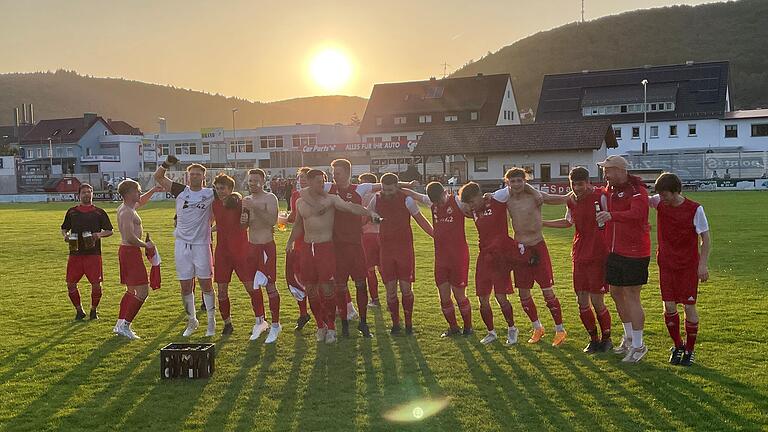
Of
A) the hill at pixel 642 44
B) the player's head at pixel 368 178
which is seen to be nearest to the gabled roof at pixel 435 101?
the hill at pixel 642 44

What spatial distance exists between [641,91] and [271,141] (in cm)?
4463

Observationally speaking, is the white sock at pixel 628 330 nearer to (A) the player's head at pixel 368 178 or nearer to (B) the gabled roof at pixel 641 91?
(A) the player's head at pixel 368 178

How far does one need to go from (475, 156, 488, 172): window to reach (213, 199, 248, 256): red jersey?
1903 inches

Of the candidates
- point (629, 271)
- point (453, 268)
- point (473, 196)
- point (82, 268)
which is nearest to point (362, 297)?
point (453, 268)

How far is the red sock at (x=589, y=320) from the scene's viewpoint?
26.1 ft

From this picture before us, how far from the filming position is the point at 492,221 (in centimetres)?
836

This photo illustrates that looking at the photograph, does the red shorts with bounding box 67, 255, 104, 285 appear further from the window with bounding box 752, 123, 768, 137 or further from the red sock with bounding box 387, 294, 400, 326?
the window with bounding box 752, 123, 768, 137

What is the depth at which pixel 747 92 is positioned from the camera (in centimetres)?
10494

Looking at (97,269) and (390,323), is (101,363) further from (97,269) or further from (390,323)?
(390,323)

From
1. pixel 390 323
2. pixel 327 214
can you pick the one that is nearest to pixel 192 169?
pixel 327 214

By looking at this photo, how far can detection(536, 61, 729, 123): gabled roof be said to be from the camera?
69562mm

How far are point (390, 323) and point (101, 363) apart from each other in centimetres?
381

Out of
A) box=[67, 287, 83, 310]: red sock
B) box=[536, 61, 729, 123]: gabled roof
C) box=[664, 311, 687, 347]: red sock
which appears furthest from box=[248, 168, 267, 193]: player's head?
box=[536, 61, 729, 123]: gabled roof

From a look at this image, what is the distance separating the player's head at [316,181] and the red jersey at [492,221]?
6.48 feet
